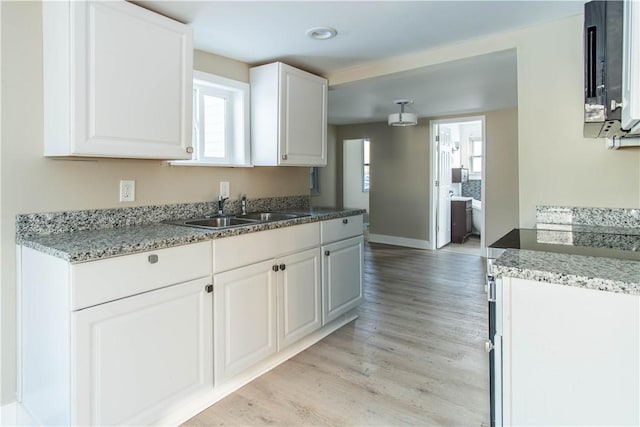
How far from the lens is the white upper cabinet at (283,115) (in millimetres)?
2717

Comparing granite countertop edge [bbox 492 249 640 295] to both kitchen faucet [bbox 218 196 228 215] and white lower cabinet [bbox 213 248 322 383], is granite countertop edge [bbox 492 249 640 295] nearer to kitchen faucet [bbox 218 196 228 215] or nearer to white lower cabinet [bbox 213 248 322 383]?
white lower cabinet [bbox 213 248 322 383]

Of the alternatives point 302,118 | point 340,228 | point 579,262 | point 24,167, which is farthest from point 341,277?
point 24,167

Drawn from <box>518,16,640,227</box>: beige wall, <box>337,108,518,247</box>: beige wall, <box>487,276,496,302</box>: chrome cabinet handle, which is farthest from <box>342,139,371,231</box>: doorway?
<box>487,276,496,302</box>: chrome cabinet handle

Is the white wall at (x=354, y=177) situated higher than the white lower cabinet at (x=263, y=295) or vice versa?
the white wall at (x=354, y=177)

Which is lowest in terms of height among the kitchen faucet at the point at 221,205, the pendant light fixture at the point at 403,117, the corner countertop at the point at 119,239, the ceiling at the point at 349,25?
the corner countertop at the point at 119,239

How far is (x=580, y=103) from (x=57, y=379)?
2.80 m

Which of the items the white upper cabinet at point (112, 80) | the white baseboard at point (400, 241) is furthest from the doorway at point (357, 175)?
the white upper cabinet at point (112, 80)

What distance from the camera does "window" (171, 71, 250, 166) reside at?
8.40 ft

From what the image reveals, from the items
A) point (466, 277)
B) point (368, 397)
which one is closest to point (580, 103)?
point (368, 397)

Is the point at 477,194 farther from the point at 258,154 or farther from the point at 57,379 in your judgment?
the point at 57,379

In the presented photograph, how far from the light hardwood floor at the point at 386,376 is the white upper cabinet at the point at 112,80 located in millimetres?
1366

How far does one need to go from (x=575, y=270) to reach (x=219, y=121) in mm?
2335

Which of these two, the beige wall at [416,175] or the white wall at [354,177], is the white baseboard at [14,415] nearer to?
the beige wall at [416,175]

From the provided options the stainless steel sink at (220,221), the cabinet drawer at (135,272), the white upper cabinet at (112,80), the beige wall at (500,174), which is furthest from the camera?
the beige wall at (500,174)
